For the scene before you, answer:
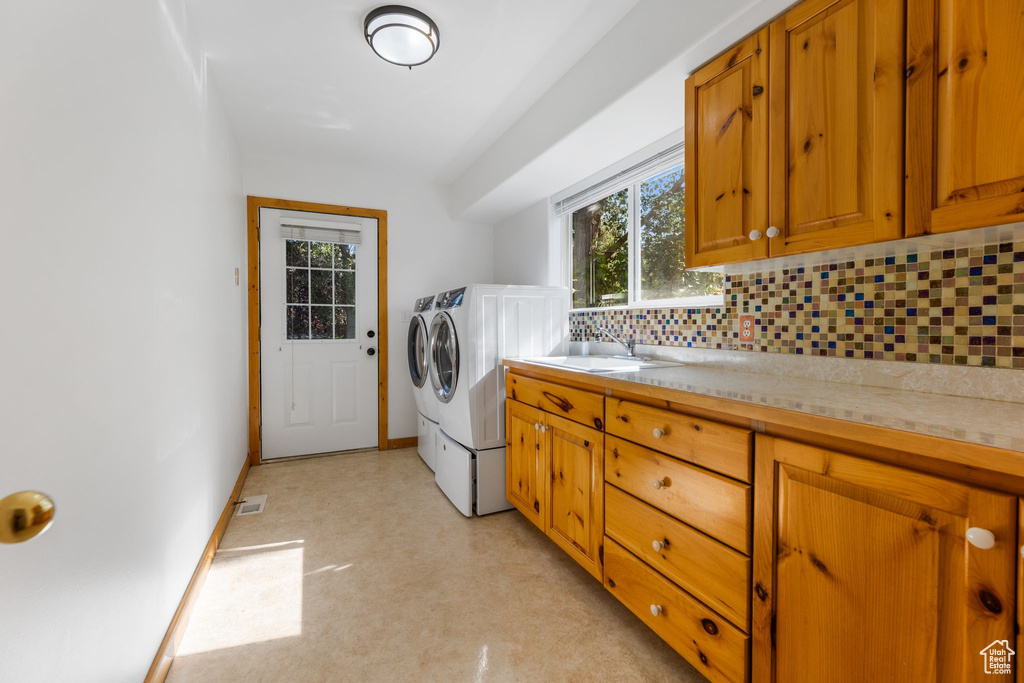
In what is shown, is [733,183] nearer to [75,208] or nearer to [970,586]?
[970,586]

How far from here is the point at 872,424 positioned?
2.85ft

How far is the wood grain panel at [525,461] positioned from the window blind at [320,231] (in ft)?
7.22

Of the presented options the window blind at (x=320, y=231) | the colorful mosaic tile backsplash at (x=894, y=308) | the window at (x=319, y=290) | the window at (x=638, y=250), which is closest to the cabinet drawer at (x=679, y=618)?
the colorful mosaic tile backsplash at (x=894, y=308)

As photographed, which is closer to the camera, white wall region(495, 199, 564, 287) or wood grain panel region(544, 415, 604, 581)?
wood grain panel region(544, 415, 604, 581)

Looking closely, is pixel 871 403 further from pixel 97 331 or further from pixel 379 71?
pixel 379 71

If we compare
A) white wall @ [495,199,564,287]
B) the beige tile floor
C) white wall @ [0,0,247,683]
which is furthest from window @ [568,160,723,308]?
white wall @ [0,0,247,683]

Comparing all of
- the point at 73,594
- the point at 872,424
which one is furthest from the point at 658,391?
the point at 73,594

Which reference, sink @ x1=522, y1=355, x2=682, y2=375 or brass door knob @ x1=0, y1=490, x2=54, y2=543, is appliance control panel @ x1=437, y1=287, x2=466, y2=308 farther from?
brass door knob @ x1=0, y1=490, x2=54, y2=543

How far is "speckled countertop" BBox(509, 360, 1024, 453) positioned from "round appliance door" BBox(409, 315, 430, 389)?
5.73 feet

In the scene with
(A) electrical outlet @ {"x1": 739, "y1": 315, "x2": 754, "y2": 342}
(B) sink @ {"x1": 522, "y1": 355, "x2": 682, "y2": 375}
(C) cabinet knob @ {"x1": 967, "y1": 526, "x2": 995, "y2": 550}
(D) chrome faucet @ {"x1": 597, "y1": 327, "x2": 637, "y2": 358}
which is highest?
(A) electrical outlet @ {"x1": 739, "y1": 315, "x2": 754, "y2": 342}

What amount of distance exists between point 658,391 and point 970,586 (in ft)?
2.45

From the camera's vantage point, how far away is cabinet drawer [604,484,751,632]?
1142 millimetres

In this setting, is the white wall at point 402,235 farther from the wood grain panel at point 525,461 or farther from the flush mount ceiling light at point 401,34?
the flush mount ceiling light at point 401,34

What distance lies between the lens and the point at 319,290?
3.70 meters
